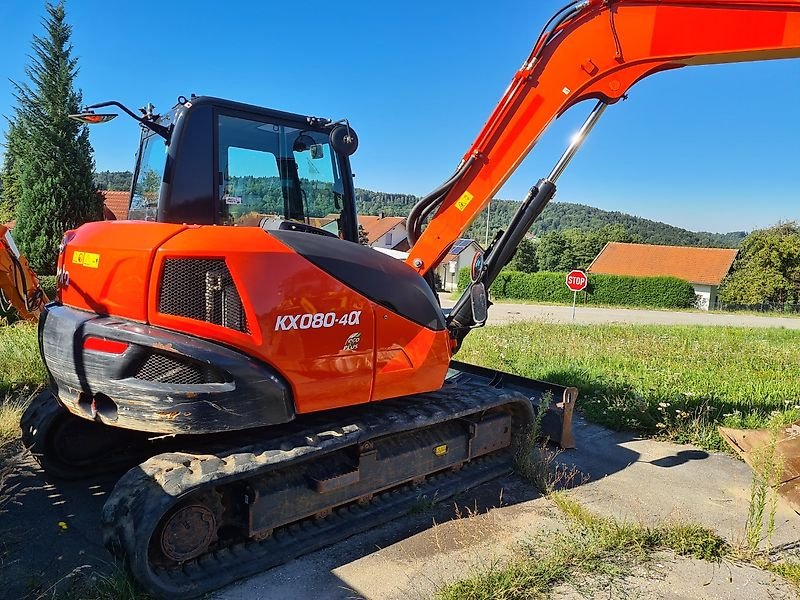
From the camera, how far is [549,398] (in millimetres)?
5273

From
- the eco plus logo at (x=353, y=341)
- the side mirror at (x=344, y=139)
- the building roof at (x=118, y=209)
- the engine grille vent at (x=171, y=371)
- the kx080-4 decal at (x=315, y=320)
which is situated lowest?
the engine grille vent at (x=171, y=371)

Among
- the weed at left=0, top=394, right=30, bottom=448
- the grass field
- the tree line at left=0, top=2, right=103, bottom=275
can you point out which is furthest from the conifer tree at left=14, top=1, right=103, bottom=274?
the weed at left=0, top=394, right=30, bottom=448

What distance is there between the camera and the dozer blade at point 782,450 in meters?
4.45

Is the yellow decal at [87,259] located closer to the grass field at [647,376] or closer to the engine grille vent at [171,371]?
the engine grille vent at [171,371]

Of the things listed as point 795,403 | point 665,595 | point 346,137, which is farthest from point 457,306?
point 795,403

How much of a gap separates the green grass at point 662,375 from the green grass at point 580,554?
2.43 meters

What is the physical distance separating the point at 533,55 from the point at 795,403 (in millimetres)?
5384

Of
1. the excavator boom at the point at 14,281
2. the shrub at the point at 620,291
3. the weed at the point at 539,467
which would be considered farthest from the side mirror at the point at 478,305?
the shrub at the point at 620,291

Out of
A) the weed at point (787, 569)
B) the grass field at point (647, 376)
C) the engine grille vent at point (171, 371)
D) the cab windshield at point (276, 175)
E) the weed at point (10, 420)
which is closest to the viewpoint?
the engine grille vent at point (171, 371)

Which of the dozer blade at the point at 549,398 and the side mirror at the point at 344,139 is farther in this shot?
the dozer blade at the point at 549,398

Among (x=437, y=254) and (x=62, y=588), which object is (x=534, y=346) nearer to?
(x=437, y=254)

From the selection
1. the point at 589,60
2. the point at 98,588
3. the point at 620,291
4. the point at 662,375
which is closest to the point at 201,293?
the point at 98,588

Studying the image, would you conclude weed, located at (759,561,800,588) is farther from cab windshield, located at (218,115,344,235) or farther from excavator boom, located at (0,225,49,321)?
excavator boom, located at (0,225,49,321)

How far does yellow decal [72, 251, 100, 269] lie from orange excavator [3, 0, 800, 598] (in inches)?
0.7
